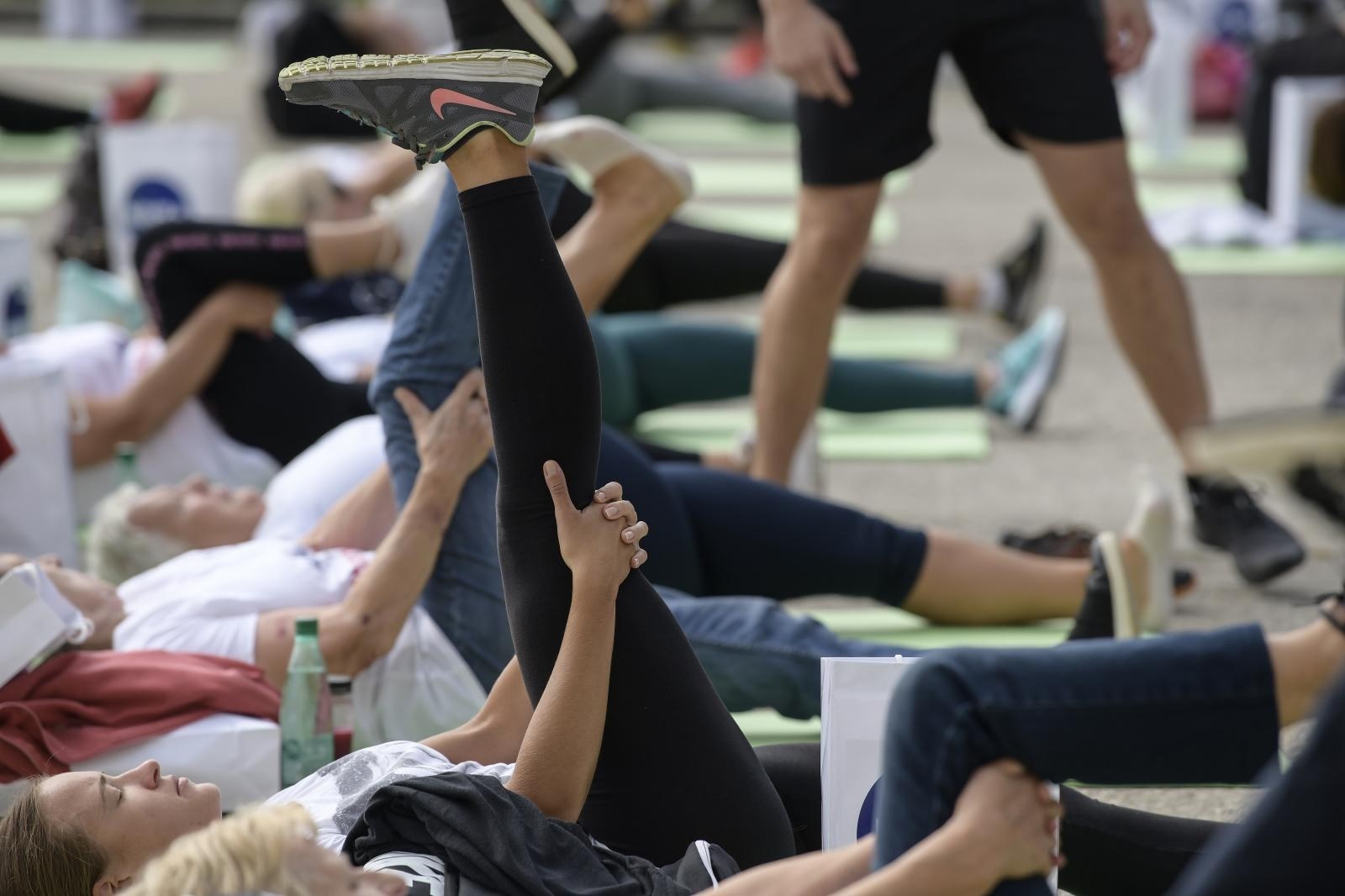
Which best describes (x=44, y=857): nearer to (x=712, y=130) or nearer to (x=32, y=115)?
(x=32, y=115)

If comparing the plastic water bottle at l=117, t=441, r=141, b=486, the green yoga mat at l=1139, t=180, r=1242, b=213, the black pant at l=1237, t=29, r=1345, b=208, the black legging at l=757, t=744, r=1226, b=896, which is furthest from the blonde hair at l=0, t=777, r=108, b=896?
the green yoga mat at l=1139, t=180, r=1242, b=213

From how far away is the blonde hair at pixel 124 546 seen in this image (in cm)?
373

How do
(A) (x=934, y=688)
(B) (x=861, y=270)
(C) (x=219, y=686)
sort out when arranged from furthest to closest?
(B) (x=861, y=270), (C) (x=219, y=686), (A) (x=934, y=688)

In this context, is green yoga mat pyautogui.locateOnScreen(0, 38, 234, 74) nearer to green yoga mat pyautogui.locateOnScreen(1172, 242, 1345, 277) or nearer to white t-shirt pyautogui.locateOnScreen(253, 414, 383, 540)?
green yoga mat pyautogui.locateOnScreen(1172, 242, 1345, 277)

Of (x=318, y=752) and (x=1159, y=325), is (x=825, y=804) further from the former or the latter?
(x=1159, y=325)

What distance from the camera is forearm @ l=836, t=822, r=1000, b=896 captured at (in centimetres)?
175

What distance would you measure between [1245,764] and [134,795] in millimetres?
1311

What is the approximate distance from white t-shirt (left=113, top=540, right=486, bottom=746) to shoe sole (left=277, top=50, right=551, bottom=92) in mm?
1092

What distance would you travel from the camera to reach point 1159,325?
153 inches

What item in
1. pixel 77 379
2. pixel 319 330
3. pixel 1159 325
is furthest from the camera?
pixel 319 330

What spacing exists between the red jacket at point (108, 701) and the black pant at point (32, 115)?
245 inches

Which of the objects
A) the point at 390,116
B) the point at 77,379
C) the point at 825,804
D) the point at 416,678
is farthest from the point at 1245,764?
the point at 77,379

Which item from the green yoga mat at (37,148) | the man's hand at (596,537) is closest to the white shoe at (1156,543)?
the man's hand at (596,537)

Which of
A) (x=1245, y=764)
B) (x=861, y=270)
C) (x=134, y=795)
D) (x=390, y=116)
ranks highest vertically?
(x=390, y=116)
